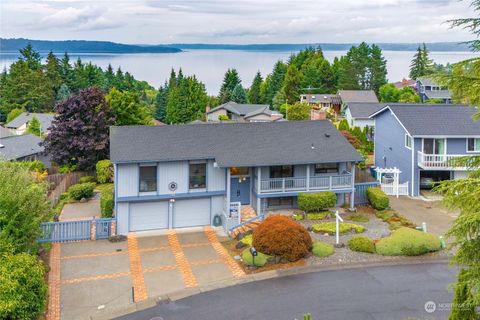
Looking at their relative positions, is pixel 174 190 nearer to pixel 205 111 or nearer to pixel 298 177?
pixel 298 177

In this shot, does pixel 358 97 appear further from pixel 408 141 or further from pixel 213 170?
pixel 213 170

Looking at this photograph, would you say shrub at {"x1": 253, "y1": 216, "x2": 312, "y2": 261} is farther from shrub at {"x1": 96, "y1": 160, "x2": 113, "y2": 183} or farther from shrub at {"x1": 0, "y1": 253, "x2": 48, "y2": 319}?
shrub at {"x1": 96, "y1": 160, "x2": 113, "y2": 183}

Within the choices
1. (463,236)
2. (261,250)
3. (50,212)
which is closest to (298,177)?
(261,250)

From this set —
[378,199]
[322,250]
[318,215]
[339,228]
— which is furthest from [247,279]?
[378,199]

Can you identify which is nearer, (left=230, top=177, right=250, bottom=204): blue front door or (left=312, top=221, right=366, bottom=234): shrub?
(left=312, top=221, right=366, bottom=234): shrub

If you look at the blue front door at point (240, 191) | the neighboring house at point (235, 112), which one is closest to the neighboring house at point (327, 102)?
the neighboring house at point (235, 112)

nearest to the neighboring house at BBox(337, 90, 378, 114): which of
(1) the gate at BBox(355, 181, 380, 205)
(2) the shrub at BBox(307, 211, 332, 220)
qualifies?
(1) the gate at BBox(355, 181, 380, 205)

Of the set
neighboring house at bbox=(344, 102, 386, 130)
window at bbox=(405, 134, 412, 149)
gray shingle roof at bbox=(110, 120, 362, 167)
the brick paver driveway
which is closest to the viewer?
the brick paver driveway
